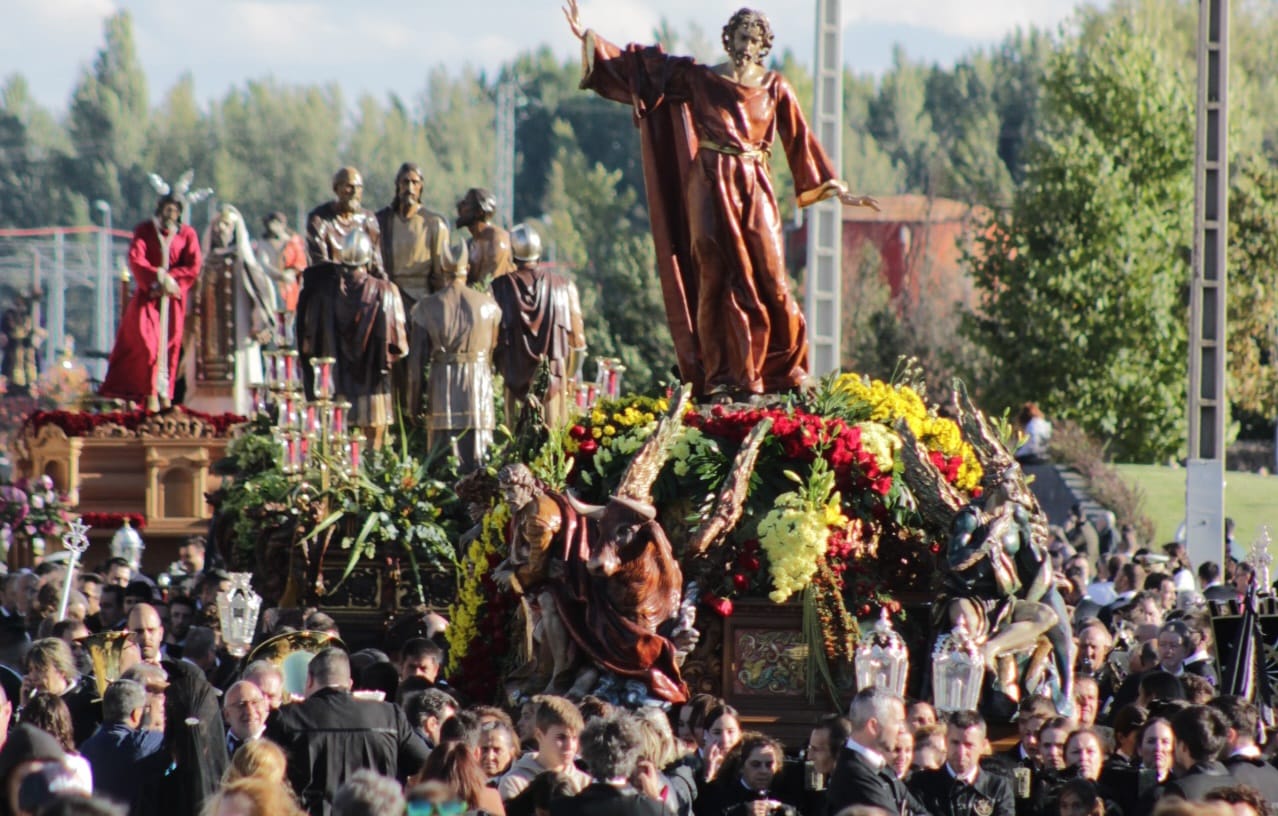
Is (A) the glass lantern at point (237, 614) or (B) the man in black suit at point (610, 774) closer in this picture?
(B) the man in black suit at point (610, 774)

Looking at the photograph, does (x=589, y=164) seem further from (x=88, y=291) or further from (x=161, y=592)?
(x=161, y=592)

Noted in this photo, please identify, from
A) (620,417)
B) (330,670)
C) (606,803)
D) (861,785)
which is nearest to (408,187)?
(620,417)

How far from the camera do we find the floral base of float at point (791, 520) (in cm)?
1242

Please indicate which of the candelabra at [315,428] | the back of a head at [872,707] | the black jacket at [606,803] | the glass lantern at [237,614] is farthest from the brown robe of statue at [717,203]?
the black jacket at [606,803]

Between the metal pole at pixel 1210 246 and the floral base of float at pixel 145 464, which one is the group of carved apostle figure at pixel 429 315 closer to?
the floral base of float at pixel 145 464

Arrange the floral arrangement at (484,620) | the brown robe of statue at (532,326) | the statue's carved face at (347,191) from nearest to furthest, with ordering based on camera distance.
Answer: the floral arrangement at (484,620)
the brown robe of statue at (532,326)
the statue's carved face at (347,191)

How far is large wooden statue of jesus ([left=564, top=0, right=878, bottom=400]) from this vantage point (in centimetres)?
1323

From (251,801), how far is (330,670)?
2.80m

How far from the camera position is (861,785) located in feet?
27.2

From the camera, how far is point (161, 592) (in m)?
15.6

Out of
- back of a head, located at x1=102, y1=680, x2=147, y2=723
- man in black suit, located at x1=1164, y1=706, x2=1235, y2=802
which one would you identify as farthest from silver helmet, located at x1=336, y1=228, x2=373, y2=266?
man in black suit, located at x1=1164, y1=706, x2=1235, y2=802

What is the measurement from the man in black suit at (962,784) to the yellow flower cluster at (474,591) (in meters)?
4.39

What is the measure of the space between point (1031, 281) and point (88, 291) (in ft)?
153

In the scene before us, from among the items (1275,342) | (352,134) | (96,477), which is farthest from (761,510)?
(352,134)
